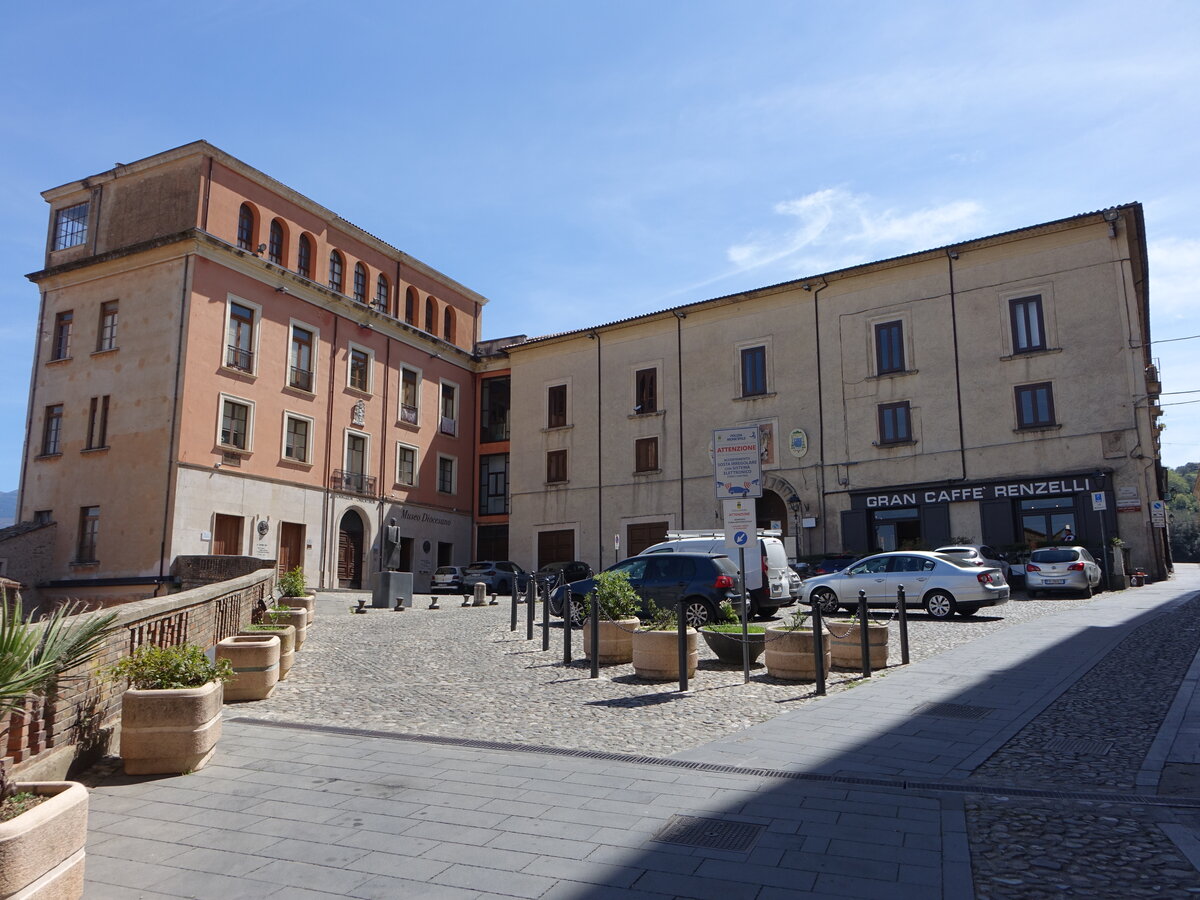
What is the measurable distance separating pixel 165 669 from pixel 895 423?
29174mm

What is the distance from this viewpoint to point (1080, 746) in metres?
7.27

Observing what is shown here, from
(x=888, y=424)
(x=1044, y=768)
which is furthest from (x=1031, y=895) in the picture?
(x=888, y=424)

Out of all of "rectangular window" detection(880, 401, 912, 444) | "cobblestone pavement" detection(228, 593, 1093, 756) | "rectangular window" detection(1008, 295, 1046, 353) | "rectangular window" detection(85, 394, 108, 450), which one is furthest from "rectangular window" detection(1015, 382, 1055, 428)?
"rectangular window" detection(85, 394, 108, 450)

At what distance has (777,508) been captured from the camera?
34562 mm

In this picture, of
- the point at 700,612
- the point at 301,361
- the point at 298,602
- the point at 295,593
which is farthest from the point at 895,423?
the point at 298,602

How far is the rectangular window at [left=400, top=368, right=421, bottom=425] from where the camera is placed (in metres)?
40.2

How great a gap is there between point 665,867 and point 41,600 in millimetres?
31879

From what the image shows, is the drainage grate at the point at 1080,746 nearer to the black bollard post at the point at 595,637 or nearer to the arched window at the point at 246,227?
the black bollard post at the point at 595,637

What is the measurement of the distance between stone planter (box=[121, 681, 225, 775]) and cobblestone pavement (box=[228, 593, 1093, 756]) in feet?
7.16

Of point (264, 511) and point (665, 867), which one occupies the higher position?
point (264, 511)

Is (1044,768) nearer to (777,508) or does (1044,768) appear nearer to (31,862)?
(31,862)

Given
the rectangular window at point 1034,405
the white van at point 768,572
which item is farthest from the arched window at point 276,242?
the rectangular window at point 1034,405

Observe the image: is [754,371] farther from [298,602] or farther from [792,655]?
[792,655]

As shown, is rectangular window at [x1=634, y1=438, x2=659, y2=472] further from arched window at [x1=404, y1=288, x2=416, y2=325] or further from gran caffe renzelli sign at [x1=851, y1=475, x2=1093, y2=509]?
arched window at [x1=404, y1=288, x2=416, y2=325]
